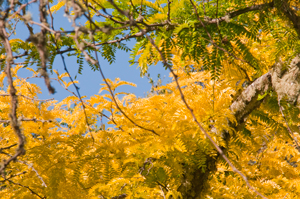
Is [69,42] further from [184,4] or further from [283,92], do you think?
[283,92]

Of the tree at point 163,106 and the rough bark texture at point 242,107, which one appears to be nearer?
the tree at point 163,106

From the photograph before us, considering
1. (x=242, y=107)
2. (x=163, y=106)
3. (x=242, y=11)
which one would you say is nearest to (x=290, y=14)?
(x=242, y=11)

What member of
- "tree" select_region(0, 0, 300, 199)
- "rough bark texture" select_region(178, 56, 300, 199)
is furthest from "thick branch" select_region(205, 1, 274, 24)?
"rough bark texture" select_region(178, 56, 300, 199)

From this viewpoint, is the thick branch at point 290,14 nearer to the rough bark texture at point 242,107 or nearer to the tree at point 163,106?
the tree at point 163,106

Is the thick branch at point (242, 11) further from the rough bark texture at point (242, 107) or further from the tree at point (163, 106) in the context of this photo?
the rough bark texture at point (242, 107)

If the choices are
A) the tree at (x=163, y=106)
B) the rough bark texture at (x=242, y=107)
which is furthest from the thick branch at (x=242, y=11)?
the rough bark texture at (x=242, y=107)

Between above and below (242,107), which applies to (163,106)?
above

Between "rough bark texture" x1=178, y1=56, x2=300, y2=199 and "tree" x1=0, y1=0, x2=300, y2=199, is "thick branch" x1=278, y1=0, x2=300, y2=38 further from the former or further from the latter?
"rough bark texture" x1=178, y1=56, x2=300, y2=199

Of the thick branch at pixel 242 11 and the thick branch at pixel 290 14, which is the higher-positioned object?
the thick branch at pixel 242 11

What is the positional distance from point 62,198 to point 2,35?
4.77 feet

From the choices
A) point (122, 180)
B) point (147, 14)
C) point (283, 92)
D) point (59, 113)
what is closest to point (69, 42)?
point (147, 14)

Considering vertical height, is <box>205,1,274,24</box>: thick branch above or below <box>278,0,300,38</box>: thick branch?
above

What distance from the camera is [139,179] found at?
1.47m

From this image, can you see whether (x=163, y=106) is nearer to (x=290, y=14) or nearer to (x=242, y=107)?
(x=242, y=107)
